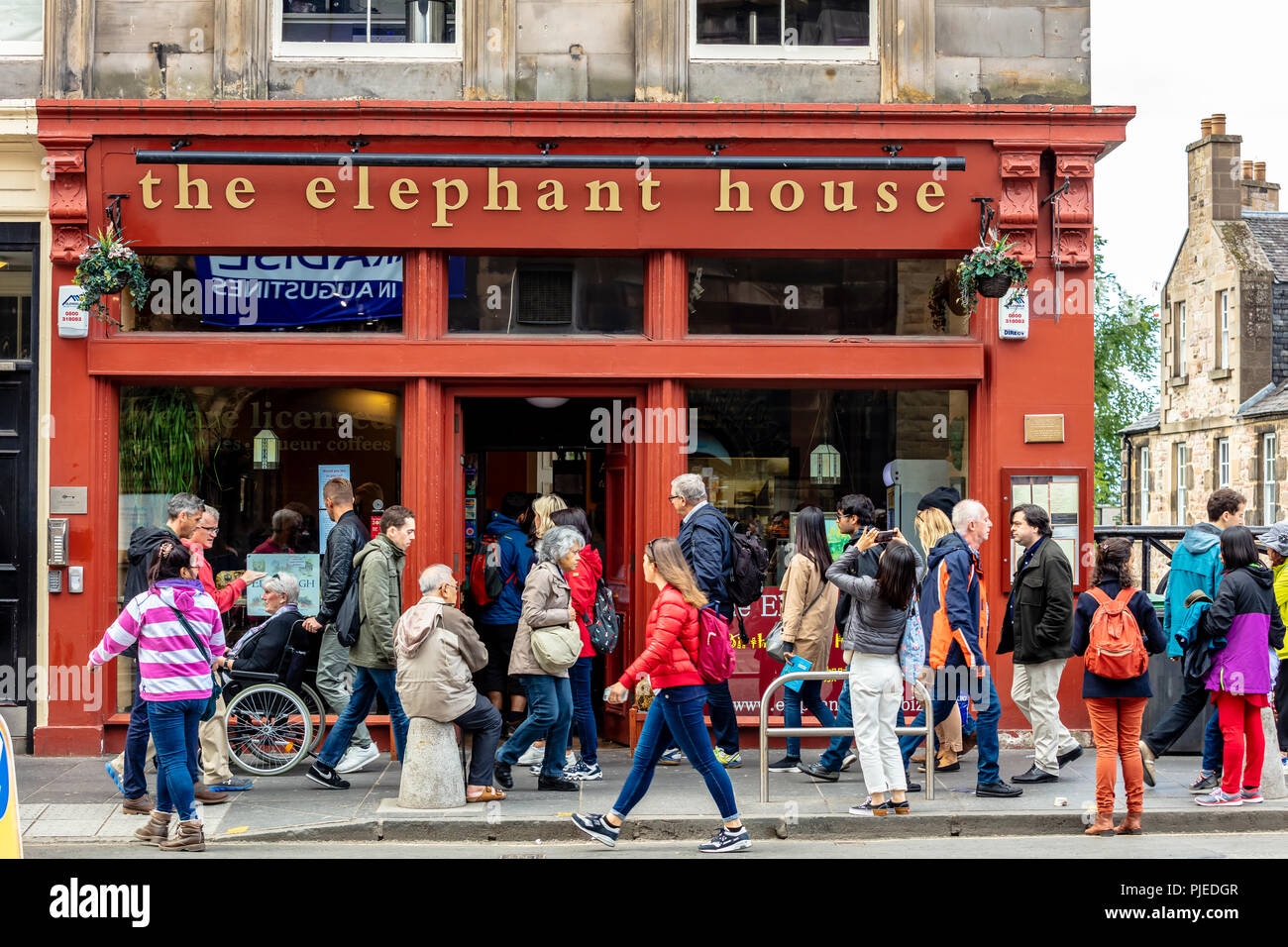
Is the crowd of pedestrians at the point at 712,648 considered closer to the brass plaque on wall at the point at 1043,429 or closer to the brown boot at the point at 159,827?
the brown boot at the point at 159,827

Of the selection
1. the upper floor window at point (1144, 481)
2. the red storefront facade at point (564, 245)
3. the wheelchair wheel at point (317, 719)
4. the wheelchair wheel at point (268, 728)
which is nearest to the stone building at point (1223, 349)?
the upper floor window at point (1144, 481)

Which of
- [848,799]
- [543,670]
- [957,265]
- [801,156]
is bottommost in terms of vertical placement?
[848,799]

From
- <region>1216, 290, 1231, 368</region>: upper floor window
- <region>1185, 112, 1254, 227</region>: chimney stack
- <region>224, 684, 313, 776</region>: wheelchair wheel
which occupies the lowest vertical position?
<region>224, 684, 313, 776</region>: wheelchair wheel

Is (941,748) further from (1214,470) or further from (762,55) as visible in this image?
(1214,470)

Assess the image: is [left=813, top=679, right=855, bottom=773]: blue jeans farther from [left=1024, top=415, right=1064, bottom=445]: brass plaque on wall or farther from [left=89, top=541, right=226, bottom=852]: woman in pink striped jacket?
[left=89, top=541, right=226, bottom=852]: woman in pink striped jacket

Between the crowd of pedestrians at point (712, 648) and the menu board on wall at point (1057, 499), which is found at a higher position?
the menu board on wall at point (1057, 499)

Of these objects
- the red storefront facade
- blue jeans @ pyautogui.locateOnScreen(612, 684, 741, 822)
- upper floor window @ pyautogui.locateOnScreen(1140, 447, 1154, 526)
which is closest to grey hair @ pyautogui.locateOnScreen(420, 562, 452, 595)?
blue jeans @ pyautogui.locateOnScreen(612, 684, 741, 822)

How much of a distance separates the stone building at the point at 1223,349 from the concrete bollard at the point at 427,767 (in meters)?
31.4

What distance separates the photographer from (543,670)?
9.60 m

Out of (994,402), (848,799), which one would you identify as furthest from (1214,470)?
(848,799)

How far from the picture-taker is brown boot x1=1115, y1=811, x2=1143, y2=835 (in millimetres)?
8734

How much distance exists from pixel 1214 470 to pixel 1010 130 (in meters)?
32.2

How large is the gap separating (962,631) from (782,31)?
540 cm

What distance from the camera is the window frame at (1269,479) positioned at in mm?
36000
